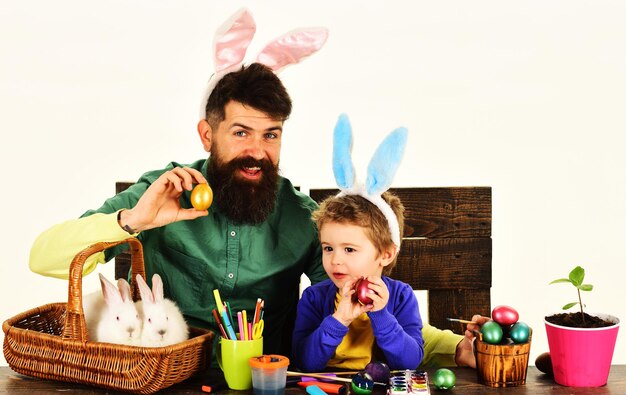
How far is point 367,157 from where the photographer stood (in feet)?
10.2

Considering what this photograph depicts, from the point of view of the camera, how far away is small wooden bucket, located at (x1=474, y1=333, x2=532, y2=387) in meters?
1.76

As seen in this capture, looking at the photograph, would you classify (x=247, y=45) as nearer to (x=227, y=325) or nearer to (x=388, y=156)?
(x=388, y=156)

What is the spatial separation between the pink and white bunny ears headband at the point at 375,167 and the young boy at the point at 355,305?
2cm

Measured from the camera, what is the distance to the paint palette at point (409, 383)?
1674 millimetres

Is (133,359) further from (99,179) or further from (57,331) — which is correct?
(99,179)

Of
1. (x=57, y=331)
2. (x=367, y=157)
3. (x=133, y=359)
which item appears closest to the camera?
(x=133, y=359)

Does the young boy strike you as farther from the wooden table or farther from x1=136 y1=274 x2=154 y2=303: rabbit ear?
x1=136 y1=274 x2=154 y2=303: rabbit ear

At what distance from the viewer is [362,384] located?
5.51ft

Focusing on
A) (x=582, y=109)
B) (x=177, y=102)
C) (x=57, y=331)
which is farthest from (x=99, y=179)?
(x=582, y=109)

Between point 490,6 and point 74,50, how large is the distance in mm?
1540

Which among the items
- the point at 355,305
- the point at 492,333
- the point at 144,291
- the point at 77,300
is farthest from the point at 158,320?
the point at 492,333

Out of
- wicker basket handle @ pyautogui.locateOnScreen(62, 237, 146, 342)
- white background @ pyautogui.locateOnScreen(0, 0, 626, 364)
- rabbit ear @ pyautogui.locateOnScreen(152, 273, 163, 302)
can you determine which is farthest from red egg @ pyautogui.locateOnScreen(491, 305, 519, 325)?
white background @ pyautogui.locateOnScreen(0, 0, 626, 364)

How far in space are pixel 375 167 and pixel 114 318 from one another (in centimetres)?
65

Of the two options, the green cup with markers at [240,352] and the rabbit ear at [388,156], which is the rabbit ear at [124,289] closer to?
the green cup with markers at [240,352]
